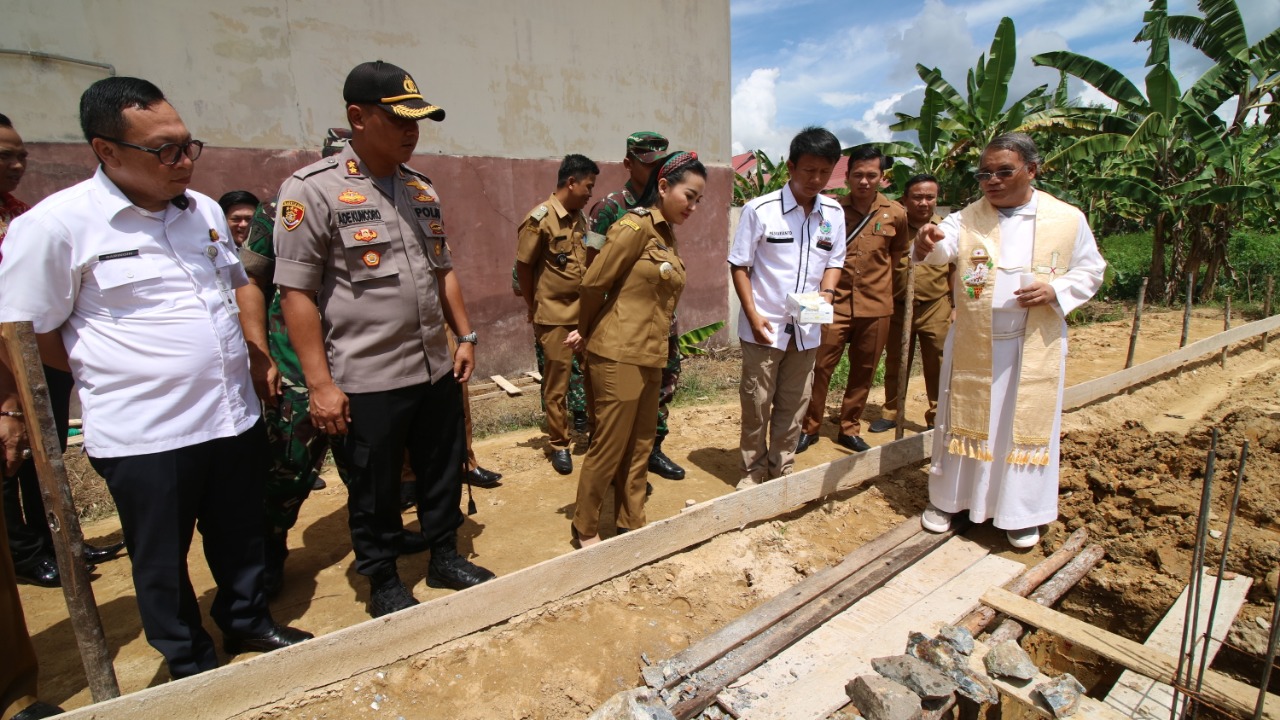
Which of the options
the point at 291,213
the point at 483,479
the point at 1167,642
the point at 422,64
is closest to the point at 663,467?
the point at 483,479

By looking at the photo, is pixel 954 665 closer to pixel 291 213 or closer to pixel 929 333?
pixel 291 213

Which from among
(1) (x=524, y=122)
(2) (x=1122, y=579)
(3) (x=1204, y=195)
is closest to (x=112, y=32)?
Answer: (1) (x=524, y=122)

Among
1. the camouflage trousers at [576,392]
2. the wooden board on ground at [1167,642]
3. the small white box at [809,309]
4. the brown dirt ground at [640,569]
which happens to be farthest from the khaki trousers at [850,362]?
the wooden board on ground at [1167,642]

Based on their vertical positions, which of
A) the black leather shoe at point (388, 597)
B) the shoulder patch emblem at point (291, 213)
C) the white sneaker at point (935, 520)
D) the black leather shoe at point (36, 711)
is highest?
the shoulder patch emblem at point (291, 213)

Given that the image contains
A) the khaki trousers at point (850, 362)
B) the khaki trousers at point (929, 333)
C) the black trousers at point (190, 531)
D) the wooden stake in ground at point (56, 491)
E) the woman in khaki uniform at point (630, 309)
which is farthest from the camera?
the khaki trousers at point (929, 333)

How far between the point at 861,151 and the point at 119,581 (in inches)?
199

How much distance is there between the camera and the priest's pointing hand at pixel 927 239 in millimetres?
3369

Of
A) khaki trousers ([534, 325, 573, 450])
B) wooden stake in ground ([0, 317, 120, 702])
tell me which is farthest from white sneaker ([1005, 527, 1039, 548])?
wooden stake in ground ([0, 317, 120, 702])

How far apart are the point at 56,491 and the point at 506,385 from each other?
5062 millimetres

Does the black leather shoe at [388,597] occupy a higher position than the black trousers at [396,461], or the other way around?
the black trousers at [396,461]

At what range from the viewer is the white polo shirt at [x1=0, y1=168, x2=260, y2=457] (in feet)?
6.25

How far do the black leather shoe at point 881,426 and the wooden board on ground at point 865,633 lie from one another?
77.5 inches

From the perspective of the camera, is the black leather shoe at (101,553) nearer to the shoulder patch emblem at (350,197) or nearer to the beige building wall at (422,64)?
the shoulder patch emblem at (350,197)

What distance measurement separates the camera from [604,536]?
371cm
